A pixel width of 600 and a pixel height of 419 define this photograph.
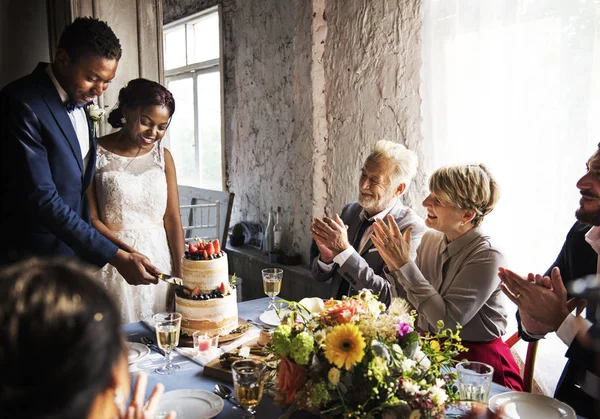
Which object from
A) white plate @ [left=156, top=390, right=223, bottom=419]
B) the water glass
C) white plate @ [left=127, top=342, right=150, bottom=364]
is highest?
the water glass

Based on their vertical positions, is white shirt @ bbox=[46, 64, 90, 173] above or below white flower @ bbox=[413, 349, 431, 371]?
above

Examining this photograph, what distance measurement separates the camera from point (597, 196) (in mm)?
1760

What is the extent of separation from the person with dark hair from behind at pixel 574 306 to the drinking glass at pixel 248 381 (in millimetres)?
963

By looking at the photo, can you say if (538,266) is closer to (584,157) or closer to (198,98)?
(584,157)

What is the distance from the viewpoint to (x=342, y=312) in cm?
124

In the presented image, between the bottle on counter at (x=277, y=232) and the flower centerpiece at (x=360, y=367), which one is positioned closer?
the flower centerpiece at (x=360, y=367)

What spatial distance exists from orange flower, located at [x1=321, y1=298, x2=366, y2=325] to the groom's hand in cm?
111

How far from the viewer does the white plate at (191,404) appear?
1371 millimetres

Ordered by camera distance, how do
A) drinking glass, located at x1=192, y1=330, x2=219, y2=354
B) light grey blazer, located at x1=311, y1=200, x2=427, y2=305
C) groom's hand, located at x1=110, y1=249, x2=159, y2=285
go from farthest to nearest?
1. light grey blazer, located at x1=311, y1=200, x2=427, y2=305
2. groom's hand, located at x1=110, y1=249, x2=159, y2=285
3. drinking glass, located at x1=192, y1=330, x2=219, y2=354

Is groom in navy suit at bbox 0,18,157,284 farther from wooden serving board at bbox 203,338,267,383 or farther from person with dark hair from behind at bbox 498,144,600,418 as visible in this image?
person with dark hair from behind at bbox 498,144,600,418

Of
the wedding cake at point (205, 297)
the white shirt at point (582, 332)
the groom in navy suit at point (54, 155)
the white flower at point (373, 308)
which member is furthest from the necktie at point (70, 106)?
the white shirt at point (582, 332)

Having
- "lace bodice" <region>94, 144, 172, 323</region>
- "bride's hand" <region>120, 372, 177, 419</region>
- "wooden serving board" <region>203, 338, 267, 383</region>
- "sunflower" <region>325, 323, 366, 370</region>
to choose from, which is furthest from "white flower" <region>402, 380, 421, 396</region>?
"lace bodice" <region>94, 144, 172, 323</region>

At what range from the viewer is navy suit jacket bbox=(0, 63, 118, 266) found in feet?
6.78

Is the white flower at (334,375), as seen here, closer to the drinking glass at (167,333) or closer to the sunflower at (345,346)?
the sunflower at (345,346)
